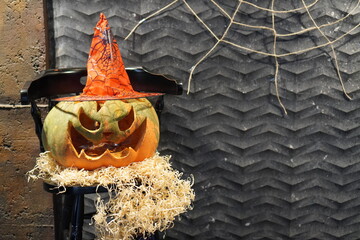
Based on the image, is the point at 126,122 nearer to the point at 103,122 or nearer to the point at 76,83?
the point at 103,122

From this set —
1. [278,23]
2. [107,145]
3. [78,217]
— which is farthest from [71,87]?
[278,23]

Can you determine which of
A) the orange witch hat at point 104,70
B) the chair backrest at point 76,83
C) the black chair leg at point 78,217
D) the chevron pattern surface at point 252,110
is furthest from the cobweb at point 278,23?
the black chair leg at point 78,217

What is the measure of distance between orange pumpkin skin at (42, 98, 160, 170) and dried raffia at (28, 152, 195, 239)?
0.14ft

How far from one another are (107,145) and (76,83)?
42 cm

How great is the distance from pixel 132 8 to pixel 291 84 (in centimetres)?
84

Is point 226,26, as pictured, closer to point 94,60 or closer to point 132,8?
point 132,8

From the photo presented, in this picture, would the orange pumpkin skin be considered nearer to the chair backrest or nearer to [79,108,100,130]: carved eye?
[79,108,100,130]: carved eye

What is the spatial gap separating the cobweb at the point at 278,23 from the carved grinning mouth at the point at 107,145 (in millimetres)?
601

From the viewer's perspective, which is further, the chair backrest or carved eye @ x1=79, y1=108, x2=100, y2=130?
the chair backrest

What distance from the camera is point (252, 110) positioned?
234 centimetres

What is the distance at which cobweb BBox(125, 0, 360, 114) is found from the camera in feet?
7.42

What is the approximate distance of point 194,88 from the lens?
7.64 feet

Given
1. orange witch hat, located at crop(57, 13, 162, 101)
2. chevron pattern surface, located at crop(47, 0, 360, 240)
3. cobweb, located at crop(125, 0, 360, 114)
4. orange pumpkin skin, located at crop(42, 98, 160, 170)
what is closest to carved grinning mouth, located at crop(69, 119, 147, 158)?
orange pumpkin skin, located at crop(42, 98, 160, 170)

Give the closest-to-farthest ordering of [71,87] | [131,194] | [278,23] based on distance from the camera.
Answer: [131,194]
[71,87]
[278,23]
